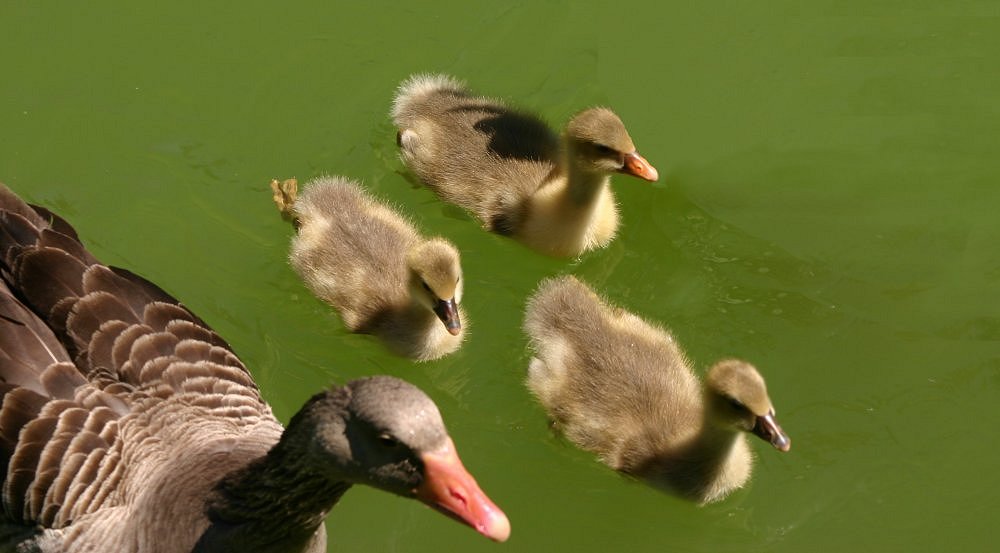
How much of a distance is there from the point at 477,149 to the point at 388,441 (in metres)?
2.69

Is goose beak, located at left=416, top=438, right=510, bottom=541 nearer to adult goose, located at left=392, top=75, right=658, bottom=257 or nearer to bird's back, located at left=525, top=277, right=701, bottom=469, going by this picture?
bird's back, located at left=525, top=277, right=701, bottom=469

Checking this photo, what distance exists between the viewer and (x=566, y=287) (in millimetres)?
5191

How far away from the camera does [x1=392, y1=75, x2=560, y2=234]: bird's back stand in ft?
18.9

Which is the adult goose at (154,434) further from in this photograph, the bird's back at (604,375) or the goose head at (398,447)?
the bird's back at (604,375)

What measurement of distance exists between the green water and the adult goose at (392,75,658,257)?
8.6 inches

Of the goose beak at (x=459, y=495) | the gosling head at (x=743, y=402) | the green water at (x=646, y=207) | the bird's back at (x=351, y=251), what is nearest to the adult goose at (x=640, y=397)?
the gosling head at (x=743, y=402)

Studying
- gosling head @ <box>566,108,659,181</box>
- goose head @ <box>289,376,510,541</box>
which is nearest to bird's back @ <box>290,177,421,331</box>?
gosling head @ <box>566,108,659,181</box>

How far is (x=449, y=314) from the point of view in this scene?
506cm

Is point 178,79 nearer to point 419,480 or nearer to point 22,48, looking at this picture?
point 22,48

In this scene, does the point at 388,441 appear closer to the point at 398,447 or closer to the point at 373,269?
the point at 398,447

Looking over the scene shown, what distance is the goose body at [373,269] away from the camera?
5164 mm

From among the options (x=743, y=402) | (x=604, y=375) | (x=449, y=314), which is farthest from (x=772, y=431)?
(x=449, y=314)

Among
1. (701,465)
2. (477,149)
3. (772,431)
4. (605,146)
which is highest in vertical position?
(605,146)

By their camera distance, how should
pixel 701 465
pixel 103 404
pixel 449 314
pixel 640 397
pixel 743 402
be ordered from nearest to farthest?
pixel 103 404 → pixel 743 402 → pixel 701 465 → pixel 640 397 → pixel 449 314
